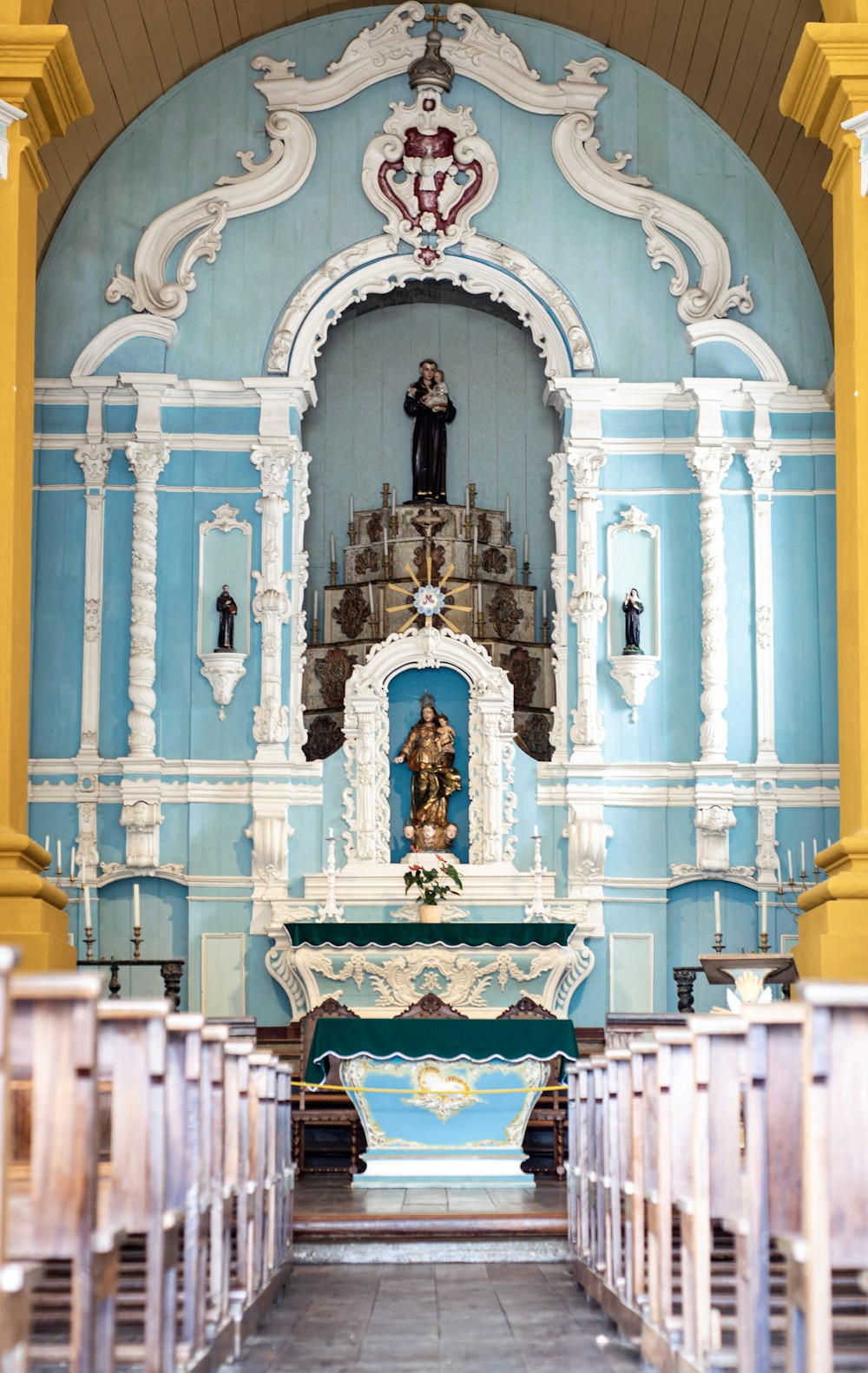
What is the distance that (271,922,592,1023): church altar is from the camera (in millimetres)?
12297

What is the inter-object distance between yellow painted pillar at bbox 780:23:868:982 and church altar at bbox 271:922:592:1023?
364cm

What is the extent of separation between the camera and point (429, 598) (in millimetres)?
13484

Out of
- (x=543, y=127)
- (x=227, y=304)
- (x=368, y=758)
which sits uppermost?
(x=543, y=127)

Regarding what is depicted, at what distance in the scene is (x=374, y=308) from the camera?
15.2 metres

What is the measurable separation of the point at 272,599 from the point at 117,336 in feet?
7.74

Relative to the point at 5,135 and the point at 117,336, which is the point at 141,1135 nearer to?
the point at 5,135

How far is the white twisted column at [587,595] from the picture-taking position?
13.4 meters

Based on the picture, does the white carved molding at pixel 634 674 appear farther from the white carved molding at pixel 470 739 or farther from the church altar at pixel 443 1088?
the church altar at pixel 443 1088

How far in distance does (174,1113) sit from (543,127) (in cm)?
1129

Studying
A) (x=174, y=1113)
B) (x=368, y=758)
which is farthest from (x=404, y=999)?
(x=174, y=1113)

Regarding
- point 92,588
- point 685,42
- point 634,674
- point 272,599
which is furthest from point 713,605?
point 92,588

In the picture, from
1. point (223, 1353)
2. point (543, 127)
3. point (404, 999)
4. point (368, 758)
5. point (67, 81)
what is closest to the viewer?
point (223, 1353)

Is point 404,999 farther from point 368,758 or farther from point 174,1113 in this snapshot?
point 174,1113

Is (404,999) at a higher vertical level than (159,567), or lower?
lower
